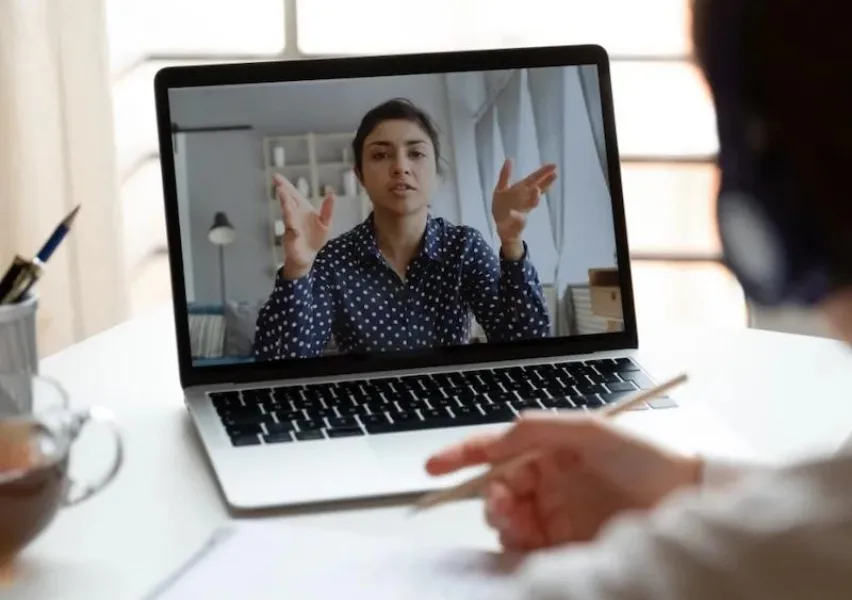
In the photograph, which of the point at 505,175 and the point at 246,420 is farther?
the point at 505,175

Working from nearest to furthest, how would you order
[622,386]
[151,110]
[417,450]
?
1. [417,450]
2. [622,386]
3. [151,110]

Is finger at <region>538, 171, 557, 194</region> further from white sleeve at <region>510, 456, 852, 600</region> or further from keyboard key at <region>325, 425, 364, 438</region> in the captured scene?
white sleeve at <region>510, 456, 852, 600</region>

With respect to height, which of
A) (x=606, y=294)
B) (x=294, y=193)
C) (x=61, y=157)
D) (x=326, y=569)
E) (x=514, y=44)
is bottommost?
(x=326, y=569)

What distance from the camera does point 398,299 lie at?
3.14 ft

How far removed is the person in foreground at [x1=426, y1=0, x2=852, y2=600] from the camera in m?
0.40

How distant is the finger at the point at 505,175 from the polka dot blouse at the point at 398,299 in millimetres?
46

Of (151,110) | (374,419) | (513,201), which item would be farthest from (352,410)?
(151,110)

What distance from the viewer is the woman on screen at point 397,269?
95 cm

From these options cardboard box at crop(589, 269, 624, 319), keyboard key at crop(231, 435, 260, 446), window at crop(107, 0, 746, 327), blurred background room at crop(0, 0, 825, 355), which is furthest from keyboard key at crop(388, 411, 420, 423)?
window at crop(107, 0, 746, 327)

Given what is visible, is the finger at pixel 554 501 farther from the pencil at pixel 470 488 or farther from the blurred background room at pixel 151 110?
the blurred background room at pixel 151 110

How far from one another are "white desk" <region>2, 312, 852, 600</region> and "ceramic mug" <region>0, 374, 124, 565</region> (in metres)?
0.03

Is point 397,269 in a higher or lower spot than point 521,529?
A: higher

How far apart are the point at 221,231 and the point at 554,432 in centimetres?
36

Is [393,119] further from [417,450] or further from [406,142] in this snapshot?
[417,450]
